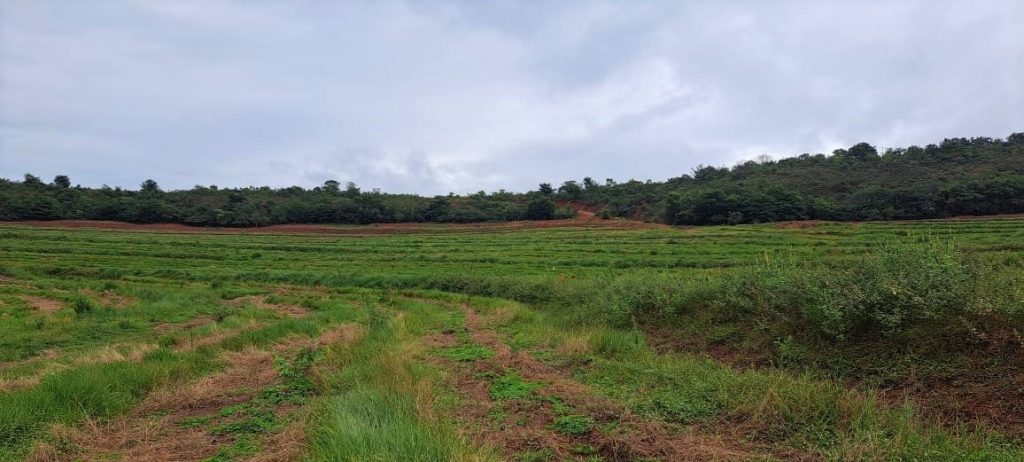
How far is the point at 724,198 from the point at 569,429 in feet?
219

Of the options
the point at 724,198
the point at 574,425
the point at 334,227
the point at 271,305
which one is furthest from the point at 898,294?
the point at 334,227

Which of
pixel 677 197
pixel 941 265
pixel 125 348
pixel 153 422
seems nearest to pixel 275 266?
pixel 125 348

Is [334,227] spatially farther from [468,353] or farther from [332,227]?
[468,353]

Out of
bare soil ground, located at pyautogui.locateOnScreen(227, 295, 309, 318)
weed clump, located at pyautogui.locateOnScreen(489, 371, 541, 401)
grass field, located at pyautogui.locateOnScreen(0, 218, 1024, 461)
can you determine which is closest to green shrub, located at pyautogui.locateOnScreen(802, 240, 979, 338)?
grass field, located at pyautogui.locateOnScreen(0, 218, 1024, 461)

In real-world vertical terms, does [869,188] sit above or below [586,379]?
above

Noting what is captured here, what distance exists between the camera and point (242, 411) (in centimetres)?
692

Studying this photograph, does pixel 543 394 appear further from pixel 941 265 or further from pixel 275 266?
pixel 275 266

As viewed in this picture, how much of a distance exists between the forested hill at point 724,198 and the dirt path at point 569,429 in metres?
62.3

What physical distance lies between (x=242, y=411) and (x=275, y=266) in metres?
35.5

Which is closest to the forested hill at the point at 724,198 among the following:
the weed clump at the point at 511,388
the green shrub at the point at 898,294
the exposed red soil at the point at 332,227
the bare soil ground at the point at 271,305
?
the exposed red soil at the point at 332,227

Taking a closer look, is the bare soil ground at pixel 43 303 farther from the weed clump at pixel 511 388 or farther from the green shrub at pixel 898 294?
the green shrub at pixel 898 294

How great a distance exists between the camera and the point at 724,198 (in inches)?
2608

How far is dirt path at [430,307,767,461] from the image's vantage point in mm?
5039

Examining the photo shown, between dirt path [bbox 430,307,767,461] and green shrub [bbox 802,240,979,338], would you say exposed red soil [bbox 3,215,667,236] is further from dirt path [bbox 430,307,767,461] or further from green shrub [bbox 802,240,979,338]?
dirt path [bbox 430,307,767,461]
